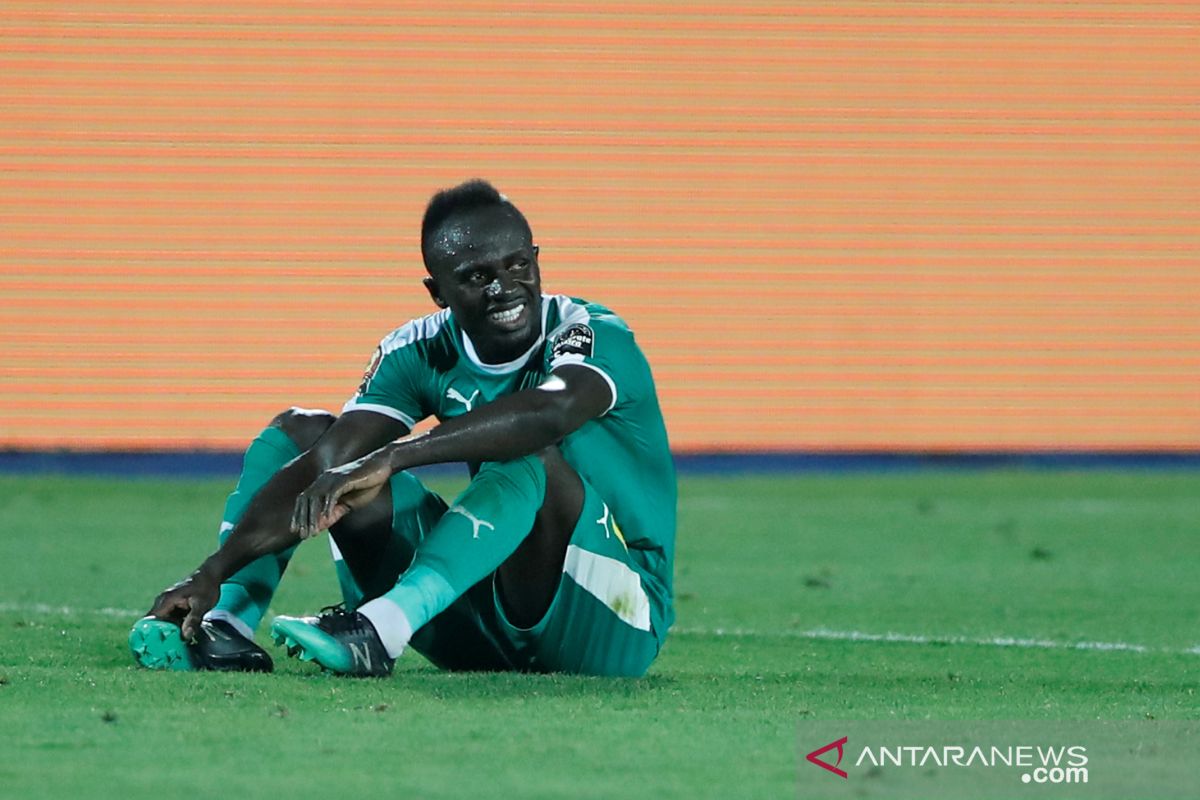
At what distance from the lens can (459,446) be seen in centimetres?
420

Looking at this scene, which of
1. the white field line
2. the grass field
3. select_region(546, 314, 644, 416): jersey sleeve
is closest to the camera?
the grass field

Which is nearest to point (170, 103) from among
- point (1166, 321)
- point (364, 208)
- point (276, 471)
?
point (364, 208)

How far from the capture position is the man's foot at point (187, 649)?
4.43 metres

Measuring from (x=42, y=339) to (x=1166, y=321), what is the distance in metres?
7.46

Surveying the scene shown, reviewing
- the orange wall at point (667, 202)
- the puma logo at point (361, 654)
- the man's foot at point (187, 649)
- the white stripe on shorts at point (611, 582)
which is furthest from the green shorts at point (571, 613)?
the orange wall at point (667, 202)

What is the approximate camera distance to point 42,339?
12656mm

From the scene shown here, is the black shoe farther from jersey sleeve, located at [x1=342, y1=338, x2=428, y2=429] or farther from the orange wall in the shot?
the orange wall

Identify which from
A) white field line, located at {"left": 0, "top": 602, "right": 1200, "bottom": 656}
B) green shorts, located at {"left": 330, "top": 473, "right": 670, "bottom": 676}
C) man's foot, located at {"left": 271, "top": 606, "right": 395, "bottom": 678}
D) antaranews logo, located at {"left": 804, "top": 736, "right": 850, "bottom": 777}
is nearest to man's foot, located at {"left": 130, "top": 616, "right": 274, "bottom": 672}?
green shorts, located at {"left": 330, "top": 473, "right": 670, "bottom": 676}

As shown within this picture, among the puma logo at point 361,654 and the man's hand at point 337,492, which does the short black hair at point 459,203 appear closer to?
the man's hand at point 337,492

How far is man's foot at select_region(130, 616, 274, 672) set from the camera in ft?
14.5

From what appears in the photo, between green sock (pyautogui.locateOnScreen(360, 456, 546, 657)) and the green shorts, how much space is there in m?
0.21

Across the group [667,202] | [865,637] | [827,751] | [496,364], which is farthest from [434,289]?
[667,202]

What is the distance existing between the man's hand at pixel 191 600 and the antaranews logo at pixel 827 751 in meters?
1.48

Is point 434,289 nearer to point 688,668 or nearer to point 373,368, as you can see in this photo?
point 373,368
